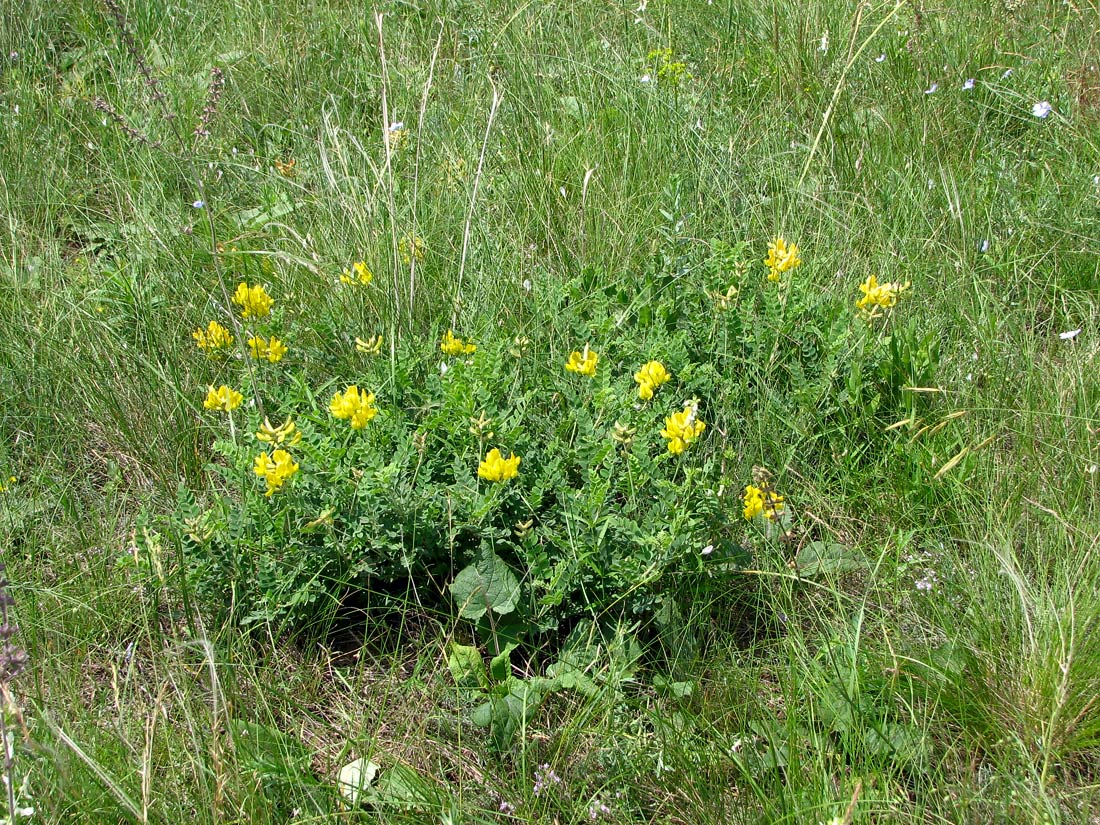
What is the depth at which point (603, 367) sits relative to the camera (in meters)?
2.20

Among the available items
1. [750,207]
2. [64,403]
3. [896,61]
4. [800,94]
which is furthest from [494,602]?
[896,61]

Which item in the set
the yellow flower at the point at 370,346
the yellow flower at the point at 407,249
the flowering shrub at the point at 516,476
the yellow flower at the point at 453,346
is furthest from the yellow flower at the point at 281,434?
the yellow flower at the point at 407,249

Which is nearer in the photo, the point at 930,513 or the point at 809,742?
the point at 809,742

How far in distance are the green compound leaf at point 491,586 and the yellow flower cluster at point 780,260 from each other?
1026 mm

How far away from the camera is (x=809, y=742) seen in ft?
5.49

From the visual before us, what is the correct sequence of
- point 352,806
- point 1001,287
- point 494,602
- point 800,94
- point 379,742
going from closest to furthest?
point 352,806 < point 379,742 < point 494,602 < point 1001,287 < point 800,94

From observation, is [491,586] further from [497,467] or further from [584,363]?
[584,363]

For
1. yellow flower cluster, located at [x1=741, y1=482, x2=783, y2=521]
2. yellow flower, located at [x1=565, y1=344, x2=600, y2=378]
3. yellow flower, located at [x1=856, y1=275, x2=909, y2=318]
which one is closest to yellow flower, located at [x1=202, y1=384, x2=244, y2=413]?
yellow flower, located at [x1=565, y1=344, x2=600, y2=378]

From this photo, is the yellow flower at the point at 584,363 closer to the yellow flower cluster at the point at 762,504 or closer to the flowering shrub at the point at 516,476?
the flowering shrub at the point at 516,476

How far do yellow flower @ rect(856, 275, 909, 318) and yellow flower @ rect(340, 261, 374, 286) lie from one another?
120 centimetres

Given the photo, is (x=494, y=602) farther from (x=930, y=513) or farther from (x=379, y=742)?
(x=930, y=513)

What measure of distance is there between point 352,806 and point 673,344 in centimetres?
121

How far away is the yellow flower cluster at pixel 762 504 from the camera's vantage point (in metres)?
1.91

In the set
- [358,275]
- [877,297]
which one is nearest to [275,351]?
[358,275]
